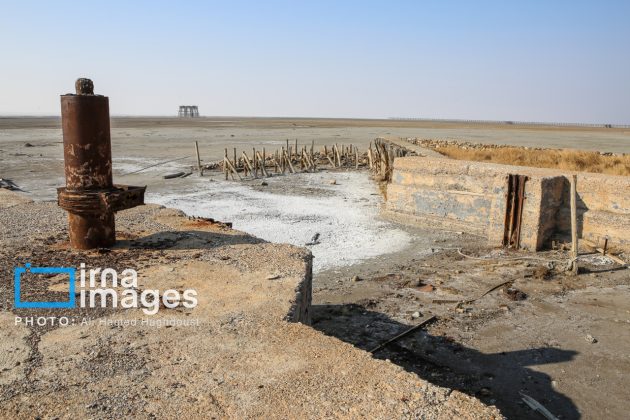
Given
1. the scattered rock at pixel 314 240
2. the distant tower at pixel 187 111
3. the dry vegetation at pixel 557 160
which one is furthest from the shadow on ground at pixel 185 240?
the distant tower at pixel 187 111

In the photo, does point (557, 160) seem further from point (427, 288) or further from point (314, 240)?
point (427, 288)

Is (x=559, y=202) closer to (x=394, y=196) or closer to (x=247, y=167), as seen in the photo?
(x=394, y=196)

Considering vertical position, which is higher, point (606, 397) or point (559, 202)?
point (559, 202)

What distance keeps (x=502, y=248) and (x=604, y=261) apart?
5.33ft

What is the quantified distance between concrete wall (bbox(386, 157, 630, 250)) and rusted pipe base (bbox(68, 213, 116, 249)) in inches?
266

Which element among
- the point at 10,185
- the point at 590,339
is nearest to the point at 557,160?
the point at 590,339

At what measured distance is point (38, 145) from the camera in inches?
1336

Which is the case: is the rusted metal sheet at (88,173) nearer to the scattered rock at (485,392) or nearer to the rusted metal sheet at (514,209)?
the scattered rock at (485,392)

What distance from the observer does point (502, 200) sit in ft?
30.3

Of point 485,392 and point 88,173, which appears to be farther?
point 88,173

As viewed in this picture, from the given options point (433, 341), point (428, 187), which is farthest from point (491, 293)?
point (428, 187)

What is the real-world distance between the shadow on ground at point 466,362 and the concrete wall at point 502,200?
392 cm

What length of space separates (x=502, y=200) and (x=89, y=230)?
6.97 meters

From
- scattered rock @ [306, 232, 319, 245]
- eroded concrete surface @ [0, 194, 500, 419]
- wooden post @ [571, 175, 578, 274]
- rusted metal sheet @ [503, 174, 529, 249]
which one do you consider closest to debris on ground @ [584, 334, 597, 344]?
wooden post @ [571, 175, 578, 274]
